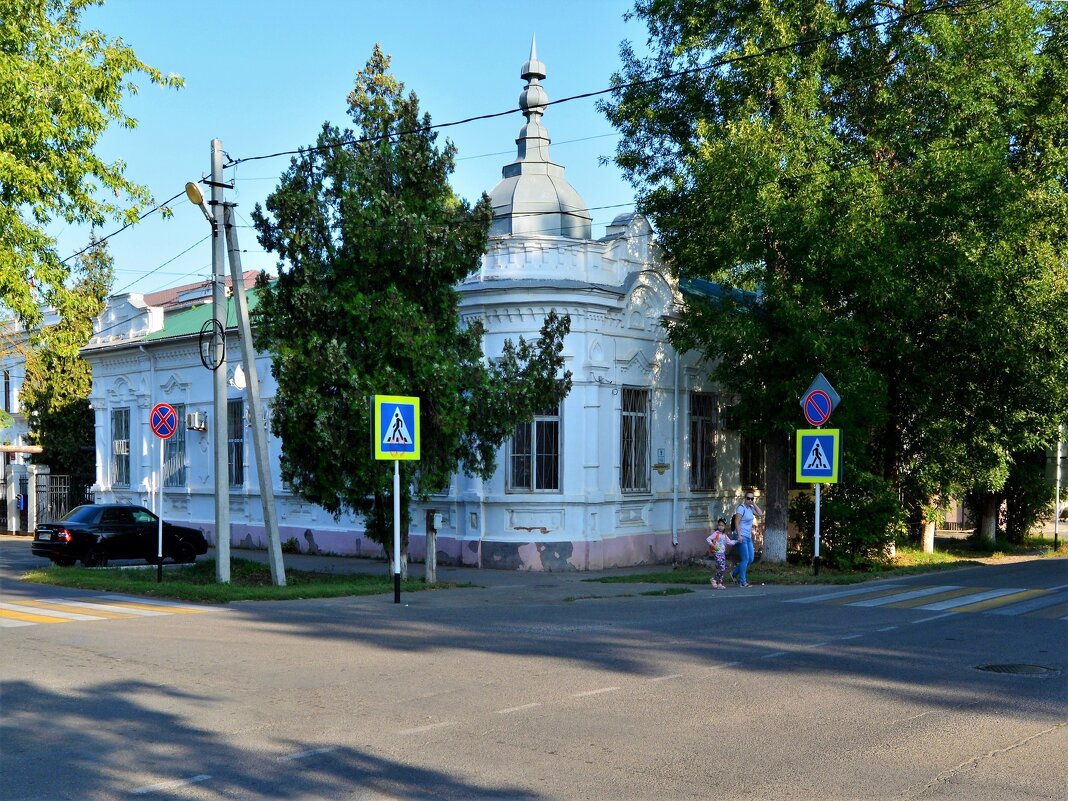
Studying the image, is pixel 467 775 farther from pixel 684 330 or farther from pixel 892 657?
pixel 684 330

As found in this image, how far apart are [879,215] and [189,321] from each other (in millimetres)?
21726

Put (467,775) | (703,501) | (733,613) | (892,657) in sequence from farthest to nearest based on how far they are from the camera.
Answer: (703,501), (733,613), (892,657), (467,775)

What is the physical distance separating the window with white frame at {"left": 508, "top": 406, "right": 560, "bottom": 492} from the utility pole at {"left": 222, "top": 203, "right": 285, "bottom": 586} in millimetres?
5779

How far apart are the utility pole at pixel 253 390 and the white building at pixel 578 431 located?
2776 mm

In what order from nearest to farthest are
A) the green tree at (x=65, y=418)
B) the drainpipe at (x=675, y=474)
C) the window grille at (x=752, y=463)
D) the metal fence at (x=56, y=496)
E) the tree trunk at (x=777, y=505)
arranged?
the tree trunk at (x=777, y=505) < the drainpipe at (x=675, y=474) < the window grille at (x=752, y=463) < the metal fence at (x=56, y=496) < the green tree at (x=65, y=418)

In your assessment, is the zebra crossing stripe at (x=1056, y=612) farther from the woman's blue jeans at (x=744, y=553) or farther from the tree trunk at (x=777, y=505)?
the tree trunk at (x=777, y=505)

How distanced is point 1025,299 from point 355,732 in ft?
62.7

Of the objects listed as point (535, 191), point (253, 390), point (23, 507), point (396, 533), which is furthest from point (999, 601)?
point (23, 507)

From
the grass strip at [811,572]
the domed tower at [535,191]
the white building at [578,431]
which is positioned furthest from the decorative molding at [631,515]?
the domed tower at [535,191]

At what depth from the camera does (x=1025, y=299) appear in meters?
22.3

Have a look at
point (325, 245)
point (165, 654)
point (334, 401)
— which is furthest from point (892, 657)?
point (325, 245)

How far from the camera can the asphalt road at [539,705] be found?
21.1 feet

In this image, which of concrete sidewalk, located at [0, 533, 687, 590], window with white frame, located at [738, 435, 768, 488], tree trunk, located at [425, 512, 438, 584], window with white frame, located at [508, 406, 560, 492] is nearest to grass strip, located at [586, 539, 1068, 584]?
concrete sidewalk, located at [0, 533, 687, 590]

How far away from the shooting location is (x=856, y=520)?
23.0m
